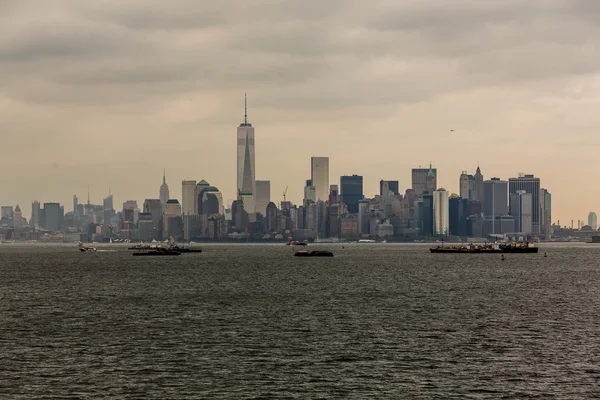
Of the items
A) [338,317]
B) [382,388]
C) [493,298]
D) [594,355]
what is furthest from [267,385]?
[493,298]

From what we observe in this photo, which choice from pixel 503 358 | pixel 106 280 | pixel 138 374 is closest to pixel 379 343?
pixel 503 358

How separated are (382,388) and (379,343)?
2169 cm

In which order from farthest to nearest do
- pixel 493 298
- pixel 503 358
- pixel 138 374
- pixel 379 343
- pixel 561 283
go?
pixel 561 283
pixel 493 298
pixel 379 343
pixel 503 358
pixel 138 374

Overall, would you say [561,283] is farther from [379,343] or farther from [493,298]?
[379,343]

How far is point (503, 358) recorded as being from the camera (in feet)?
255

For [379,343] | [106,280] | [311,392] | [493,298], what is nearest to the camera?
[311,392]

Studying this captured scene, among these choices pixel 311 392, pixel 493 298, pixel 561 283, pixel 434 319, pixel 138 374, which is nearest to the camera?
pixel 311 392

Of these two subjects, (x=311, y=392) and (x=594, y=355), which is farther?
(x=594, y=355)

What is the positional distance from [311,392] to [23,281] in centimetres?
14239

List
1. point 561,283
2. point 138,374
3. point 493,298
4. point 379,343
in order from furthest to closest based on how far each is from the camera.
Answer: point 561,283 < point 493,298 < point 379,343 < point 138,374

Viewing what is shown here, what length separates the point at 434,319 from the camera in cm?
10881

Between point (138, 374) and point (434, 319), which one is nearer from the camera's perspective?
point (138, 374)

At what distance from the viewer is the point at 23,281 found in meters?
194

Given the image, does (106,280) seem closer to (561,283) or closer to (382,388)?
(561,283)
